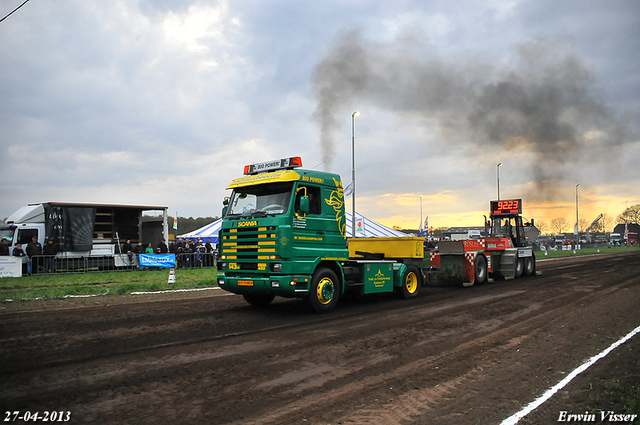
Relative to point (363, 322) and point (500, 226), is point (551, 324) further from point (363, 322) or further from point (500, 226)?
point (500, 226)

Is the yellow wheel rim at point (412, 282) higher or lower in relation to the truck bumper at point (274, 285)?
lower

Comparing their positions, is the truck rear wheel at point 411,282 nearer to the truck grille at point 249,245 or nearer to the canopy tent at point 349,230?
the truck grille at point 249,245

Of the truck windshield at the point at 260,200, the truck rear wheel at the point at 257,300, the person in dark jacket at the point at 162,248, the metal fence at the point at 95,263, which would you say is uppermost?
the truck windshield at the point at 260,200

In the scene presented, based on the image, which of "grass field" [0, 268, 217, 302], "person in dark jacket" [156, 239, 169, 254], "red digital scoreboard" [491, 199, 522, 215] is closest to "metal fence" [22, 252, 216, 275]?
"person in dark jacket" [156, 239, 169, 254]

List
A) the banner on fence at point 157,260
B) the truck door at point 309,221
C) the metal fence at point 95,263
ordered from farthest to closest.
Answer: the banner on fence at point 157,260
the metal fence at point 95,263
the truck door at point 309,221

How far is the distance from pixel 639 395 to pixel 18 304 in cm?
1268

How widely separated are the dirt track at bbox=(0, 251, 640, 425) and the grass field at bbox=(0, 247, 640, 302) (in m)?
2.66

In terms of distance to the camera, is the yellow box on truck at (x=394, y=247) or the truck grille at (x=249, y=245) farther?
the yellow box on truck at (x=394, y=247)

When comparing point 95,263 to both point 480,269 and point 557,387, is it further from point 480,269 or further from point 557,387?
point 557,387

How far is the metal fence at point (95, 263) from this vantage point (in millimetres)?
19500

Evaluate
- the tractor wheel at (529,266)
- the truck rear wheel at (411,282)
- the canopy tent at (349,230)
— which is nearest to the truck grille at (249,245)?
the truck rear wheel at (411,282)

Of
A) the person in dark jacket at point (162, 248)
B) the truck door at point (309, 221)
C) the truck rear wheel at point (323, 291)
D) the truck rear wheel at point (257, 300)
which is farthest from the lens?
the person in dark jacket at point (162, 248)

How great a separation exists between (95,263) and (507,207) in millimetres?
19761

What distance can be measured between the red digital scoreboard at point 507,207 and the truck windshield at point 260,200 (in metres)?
14.4
